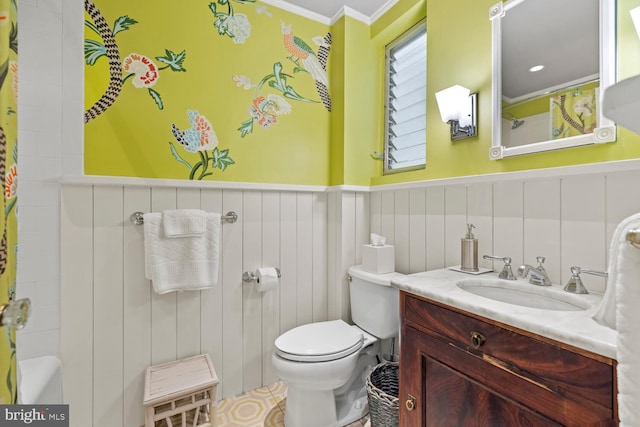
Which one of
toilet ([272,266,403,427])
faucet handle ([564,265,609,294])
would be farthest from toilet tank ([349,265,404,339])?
faucet handle ([564,265,609,294])

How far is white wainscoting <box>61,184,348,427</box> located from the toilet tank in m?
0.22

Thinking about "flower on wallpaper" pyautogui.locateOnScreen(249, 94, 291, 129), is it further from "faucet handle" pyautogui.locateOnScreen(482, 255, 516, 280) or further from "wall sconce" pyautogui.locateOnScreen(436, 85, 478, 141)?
"faucet handle" pyautogui.locateOnScreen(482, 255, 516, 280)

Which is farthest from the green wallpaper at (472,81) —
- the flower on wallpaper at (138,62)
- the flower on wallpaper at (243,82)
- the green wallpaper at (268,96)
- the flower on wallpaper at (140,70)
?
the flower on wallpaper at (140,70)

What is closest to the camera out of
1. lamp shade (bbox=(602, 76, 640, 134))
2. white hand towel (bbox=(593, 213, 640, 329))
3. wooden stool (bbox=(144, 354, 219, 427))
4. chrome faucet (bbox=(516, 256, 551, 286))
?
lamp shade (bbox=(602, 76, 640, 134))

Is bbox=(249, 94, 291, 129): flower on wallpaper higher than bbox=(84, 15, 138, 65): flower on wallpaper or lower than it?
lower

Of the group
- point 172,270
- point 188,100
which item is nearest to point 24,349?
point 172,270

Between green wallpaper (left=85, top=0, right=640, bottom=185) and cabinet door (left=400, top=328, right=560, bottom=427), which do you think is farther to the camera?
green wallpaper (left=85, top=0, right=640, bottom=185)

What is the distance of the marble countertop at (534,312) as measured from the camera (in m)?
0.67

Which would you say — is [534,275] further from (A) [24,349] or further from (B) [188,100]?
(A) [24,349]

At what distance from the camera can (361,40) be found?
2.02 meters

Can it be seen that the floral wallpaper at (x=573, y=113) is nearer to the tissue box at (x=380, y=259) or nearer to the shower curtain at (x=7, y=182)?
the tissue box at (x=380, y=259)

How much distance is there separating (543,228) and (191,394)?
1738 millimetres

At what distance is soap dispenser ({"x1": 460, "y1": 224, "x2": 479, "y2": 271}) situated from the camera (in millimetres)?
1306

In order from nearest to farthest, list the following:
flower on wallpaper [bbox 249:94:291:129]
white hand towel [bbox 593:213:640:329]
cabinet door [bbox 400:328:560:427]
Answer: white hand towel [bbox 593:213:640:329]
cabinet door [bbox 400:328:560:427]
flower on wallpaper [bbox 249:94:291:129]
